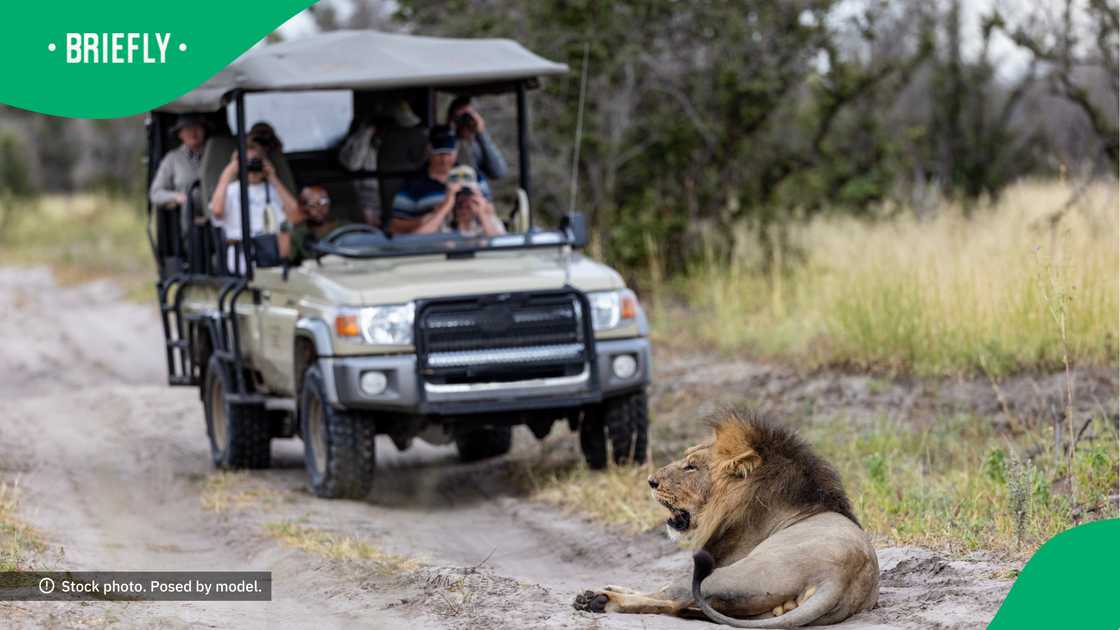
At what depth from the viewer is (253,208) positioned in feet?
33.0

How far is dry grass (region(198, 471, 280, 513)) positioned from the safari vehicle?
0.27 metres

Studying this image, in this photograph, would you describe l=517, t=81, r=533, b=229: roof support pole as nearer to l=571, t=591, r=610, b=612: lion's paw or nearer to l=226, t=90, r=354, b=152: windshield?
l=226, t=90, r=354, b=152: windshield

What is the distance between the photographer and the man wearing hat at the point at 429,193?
10.3 metres

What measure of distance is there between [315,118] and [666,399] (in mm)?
3083

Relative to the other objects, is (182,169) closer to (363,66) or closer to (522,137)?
(363,66)

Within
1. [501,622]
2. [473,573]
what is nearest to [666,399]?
[473,573]

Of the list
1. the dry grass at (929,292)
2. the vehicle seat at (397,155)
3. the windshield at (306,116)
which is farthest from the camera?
the windshield at (306,116)

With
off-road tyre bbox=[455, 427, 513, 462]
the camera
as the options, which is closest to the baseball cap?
the camera

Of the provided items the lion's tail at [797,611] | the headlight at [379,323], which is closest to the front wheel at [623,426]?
the headlight at [379,323]

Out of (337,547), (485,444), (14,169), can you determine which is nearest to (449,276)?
(337,547)

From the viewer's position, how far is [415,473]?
34.4ft

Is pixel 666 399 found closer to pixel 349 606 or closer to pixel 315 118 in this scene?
pixel 315 118

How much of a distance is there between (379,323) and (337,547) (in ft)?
5.10

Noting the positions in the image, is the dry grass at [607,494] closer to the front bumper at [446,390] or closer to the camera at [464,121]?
the front bumper at [446,390]
